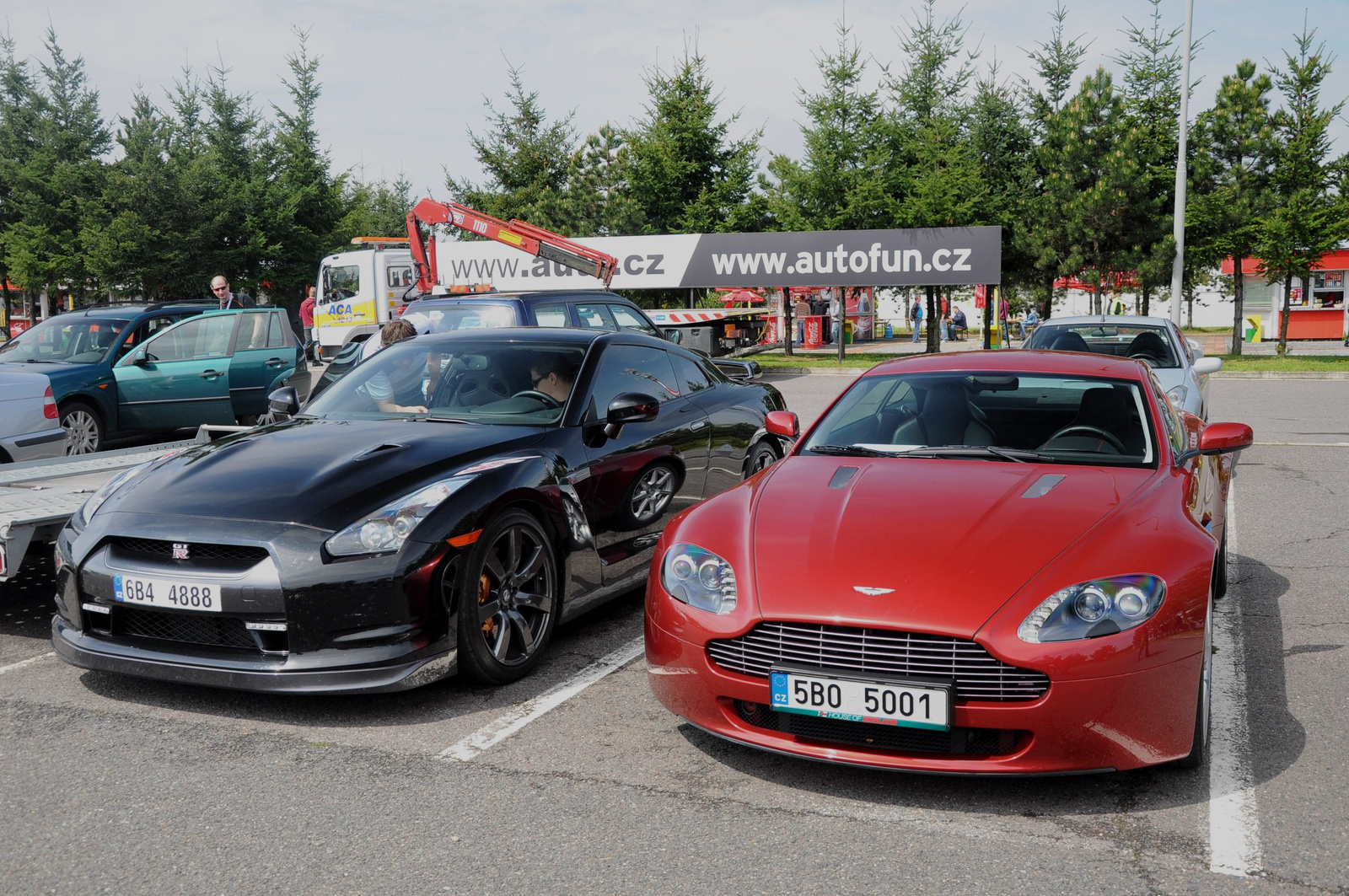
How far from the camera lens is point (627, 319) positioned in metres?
13.4

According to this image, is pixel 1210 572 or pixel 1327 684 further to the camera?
pixel 1327 684

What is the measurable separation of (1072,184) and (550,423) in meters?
26.7

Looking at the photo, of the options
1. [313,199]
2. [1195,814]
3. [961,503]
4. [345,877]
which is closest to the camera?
[345,877]

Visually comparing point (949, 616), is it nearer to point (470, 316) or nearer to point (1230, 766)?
point (1230, 766)

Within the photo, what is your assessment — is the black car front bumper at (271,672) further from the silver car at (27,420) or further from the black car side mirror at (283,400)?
the silver car at (27,420)

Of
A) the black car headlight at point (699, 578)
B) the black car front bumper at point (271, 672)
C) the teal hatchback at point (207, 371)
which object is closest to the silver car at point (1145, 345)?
the black car headlight at point (699, 578)

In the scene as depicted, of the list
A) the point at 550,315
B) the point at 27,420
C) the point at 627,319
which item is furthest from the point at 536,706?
the point at 627,319

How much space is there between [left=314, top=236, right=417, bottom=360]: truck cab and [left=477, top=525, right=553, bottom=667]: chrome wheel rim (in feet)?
65.5

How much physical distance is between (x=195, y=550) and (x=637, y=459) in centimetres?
222

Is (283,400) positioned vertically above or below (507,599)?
above

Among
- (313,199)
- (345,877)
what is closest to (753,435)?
(345,877)

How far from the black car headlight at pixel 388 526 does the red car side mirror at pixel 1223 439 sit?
3081 millimetres

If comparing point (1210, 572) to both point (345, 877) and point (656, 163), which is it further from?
point (656, 163)

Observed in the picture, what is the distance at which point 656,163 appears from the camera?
31.6m
